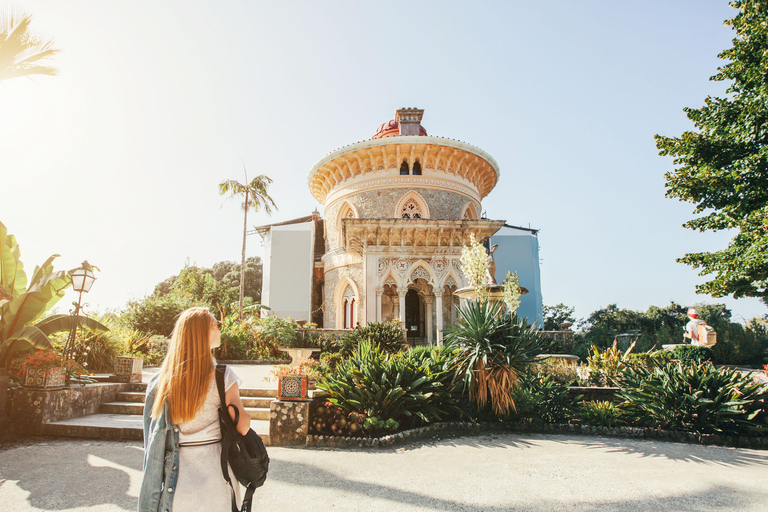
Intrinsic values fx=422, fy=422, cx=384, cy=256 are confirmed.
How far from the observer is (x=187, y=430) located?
2.37 m

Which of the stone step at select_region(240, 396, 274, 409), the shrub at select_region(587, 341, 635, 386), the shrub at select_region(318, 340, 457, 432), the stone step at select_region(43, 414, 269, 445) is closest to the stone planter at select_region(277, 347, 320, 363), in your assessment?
the stone step at select_region(240, 396, 274, 409)

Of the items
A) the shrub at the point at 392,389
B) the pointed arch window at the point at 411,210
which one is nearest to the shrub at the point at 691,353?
the shrub at the point at 392,389

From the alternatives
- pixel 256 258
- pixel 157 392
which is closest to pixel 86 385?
pixel 157 392

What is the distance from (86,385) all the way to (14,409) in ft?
3.53

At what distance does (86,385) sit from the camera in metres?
7.79

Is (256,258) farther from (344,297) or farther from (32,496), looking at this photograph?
(32,496)

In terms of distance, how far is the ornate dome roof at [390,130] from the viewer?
24189mm

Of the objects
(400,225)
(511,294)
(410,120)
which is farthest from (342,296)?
(511,294)

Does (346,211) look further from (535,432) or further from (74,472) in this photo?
(74,472)

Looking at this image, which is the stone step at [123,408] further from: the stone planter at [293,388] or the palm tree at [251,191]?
the palm tree at [251,191]

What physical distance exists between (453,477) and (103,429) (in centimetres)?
548

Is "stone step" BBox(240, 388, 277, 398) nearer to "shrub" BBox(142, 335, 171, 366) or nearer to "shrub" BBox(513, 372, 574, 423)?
"shrub" BBox(513, 372, 574, 423)

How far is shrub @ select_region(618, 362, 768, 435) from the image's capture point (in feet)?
21.3

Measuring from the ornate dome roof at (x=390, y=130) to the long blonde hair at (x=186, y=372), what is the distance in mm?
22592
